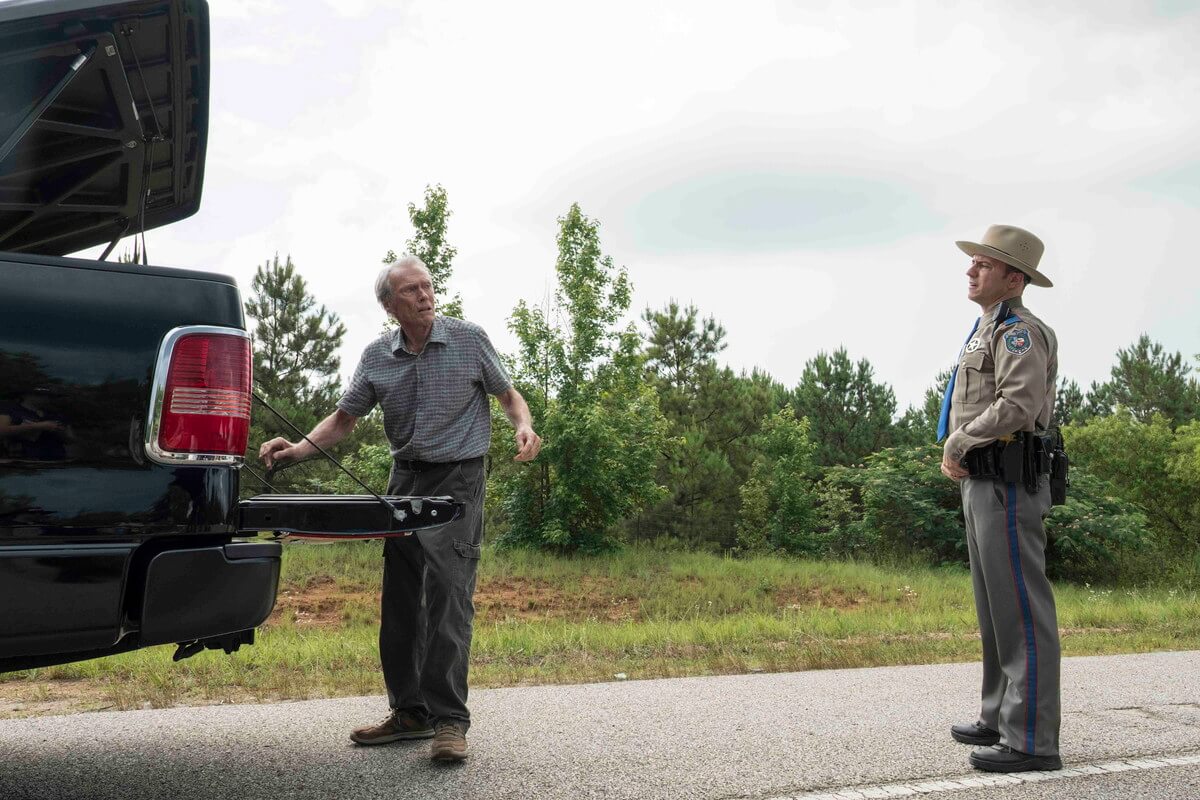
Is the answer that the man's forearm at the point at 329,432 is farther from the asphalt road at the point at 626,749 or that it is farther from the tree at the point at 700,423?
the tree at the point at 700,423

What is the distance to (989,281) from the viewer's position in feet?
13.5

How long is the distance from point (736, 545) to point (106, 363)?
36.4 meters

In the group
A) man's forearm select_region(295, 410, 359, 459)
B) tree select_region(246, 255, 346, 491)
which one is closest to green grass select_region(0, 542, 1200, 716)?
man's forearm select_region(295, 410, 359, 459)

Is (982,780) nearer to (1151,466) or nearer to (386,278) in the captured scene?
(386,278)

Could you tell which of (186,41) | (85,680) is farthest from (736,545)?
(186,41)

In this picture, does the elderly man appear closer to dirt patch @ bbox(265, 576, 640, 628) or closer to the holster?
the holster

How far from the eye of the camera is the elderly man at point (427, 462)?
4008 millimetres

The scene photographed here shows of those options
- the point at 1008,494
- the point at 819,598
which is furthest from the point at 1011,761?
the point at 819,598

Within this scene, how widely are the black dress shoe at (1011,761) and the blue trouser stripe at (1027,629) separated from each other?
0.04 m

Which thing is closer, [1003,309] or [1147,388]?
[1003,309]

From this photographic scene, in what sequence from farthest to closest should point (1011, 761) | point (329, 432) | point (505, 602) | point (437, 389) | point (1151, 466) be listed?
1. point (1151, 466)
2. point (505, 602)
3. point (329, 432)
4. point (437, 389)
5. point (1011, 761)

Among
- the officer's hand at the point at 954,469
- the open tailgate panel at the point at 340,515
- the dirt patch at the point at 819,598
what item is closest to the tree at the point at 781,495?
the dirt patch at the point at 819,598

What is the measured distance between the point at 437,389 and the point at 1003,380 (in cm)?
226

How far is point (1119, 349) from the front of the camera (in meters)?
50.4
